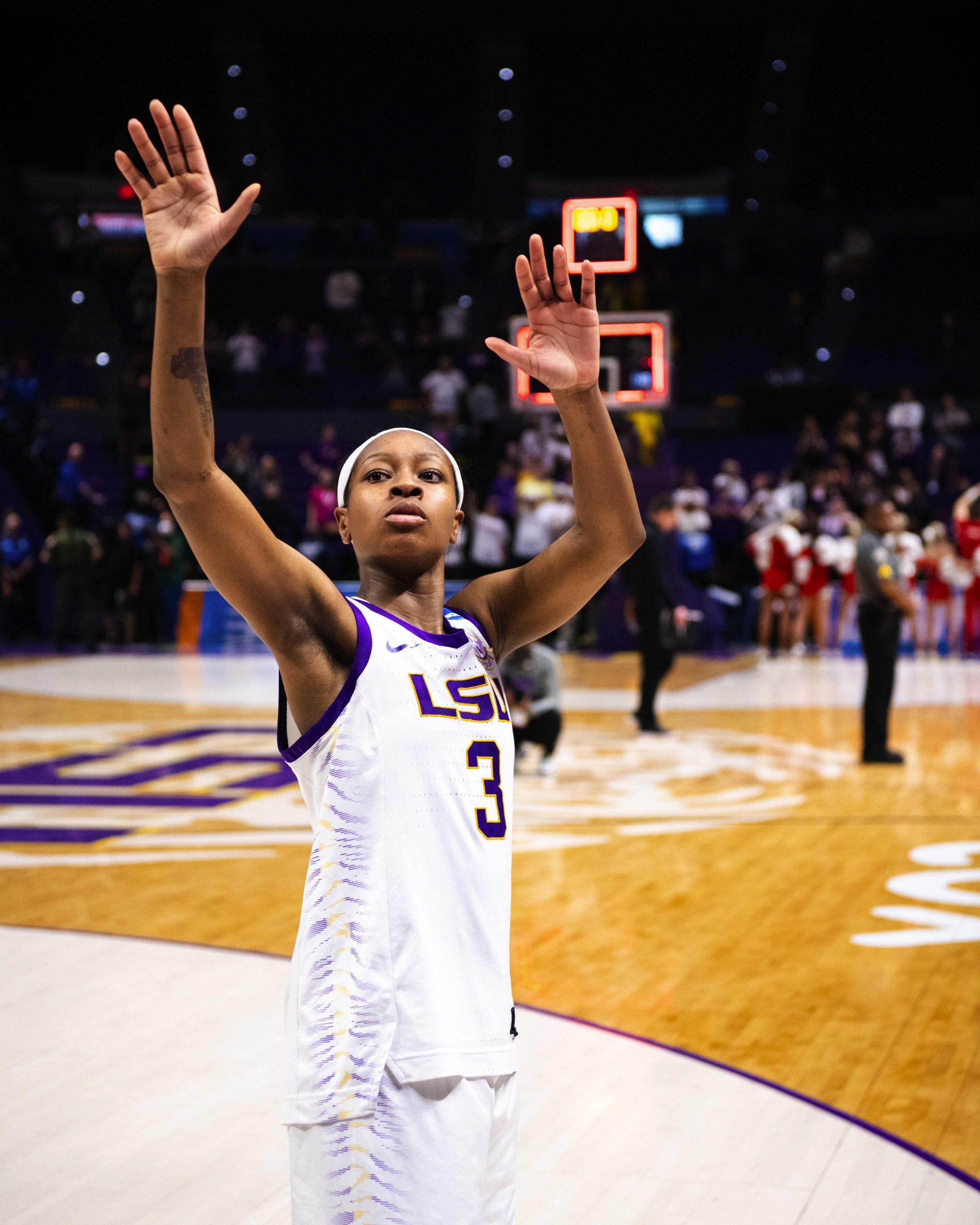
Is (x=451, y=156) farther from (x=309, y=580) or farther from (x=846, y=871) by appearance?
(x=309, y=580)

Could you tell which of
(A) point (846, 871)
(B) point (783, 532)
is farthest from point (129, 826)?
(B) point (783, 532)

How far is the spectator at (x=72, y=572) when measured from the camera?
59.8ft

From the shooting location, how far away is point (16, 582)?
1967 cm

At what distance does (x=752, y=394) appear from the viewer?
21812 millimetres

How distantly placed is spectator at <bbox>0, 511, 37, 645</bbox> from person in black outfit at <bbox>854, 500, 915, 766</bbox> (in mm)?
13186

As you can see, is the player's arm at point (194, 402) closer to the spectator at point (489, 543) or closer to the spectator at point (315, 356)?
the spectator at point (489, 543)

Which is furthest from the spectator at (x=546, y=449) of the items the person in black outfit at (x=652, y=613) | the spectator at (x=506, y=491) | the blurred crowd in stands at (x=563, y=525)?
the person in black outfit at (x=652, y=613)

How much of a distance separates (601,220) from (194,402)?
8935 millimetres

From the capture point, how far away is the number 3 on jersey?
202cm

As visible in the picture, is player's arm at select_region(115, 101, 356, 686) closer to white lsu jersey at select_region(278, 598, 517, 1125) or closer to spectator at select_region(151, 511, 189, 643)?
white lsu jersey at select_region(278, 598, 517, 1125)

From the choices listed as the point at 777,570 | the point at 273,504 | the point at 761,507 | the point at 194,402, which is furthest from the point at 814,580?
the point at 194,402

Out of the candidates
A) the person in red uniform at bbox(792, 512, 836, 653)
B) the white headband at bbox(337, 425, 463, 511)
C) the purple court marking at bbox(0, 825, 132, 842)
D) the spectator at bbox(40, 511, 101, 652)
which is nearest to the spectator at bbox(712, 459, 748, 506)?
the person in red uniform at bbox(792, 512, 836, 653)

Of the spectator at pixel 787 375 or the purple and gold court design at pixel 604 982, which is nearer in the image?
the purple and gold court design at pixel 604 982

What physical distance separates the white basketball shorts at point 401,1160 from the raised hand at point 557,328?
107 centimetres
